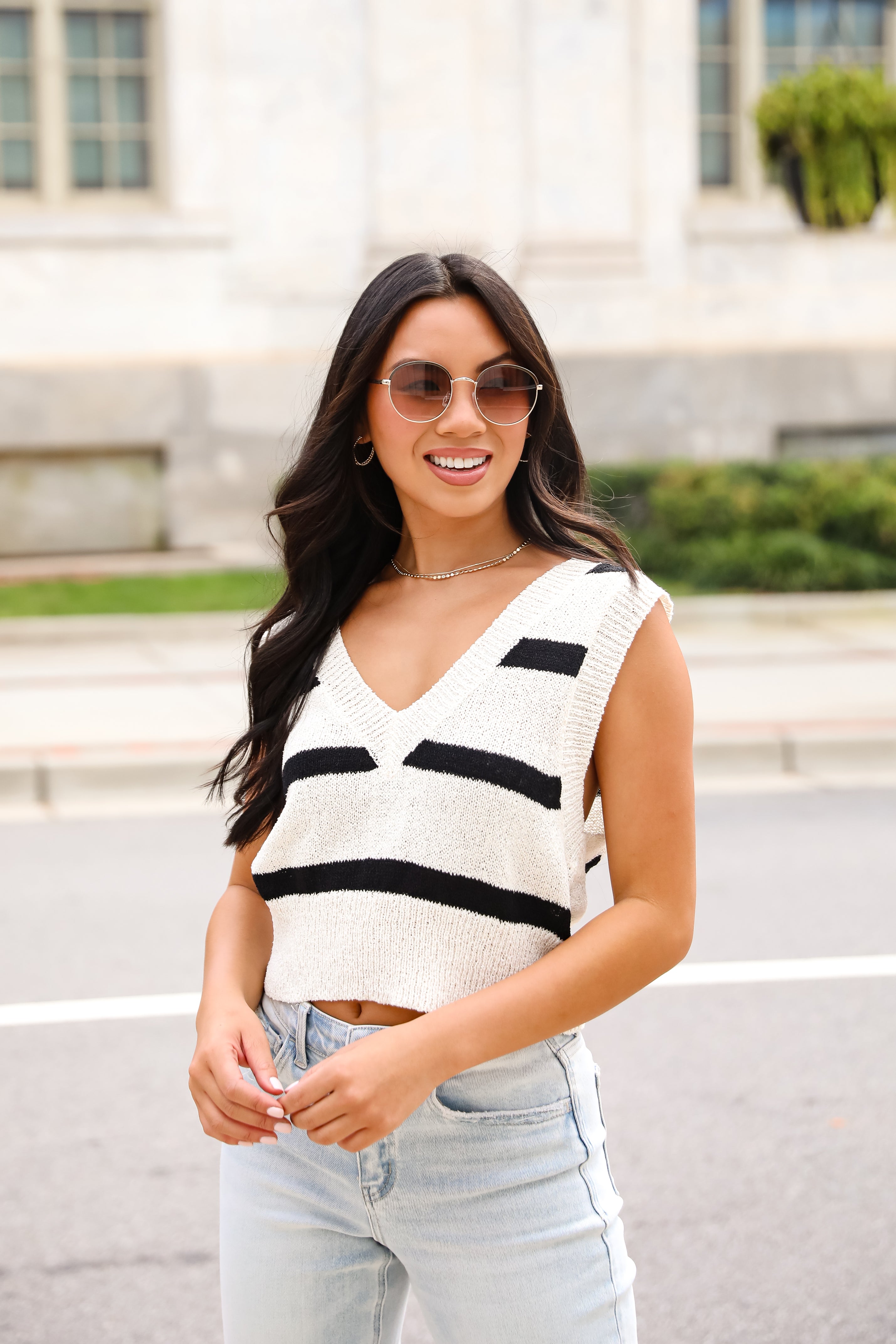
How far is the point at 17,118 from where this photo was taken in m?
16.1

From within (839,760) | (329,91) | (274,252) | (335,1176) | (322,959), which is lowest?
(839,760)

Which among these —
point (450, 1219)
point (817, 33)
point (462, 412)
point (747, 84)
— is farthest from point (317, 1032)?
point (817, 33)

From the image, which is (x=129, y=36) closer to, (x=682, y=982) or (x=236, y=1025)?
(x=682, y=982)

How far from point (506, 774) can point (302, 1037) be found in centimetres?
39

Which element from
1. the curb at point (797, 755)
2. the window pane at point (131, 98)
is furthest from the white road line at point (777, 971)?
the window pane at point (131, 98)

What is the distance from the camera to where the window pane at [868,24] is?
56.3 feet

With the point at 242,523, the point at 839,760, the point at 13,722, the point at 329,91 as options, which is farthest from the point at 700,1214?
the point at 329,91

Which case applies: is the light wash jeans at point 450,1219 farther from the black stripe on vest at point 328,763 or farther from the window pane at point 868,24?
the window pane at point 868,24

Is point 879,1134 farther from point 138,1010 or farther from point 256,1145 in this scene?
point 256,1145

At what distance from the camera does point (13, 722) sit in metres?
8.89

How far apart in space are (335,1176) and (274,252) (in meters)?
14.9

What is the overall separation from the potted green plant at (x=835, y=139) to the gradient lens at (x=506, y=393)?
13.4 m

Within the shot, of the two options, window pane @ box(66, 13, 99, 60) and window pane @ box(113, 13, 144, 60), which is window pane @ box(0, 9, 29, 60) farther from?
window pane @ box(113, 13, 144, 60)

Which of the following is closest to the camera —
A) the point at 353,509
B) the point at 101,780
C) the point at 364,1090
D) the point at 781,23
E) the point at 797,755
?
the point at 364,1090
